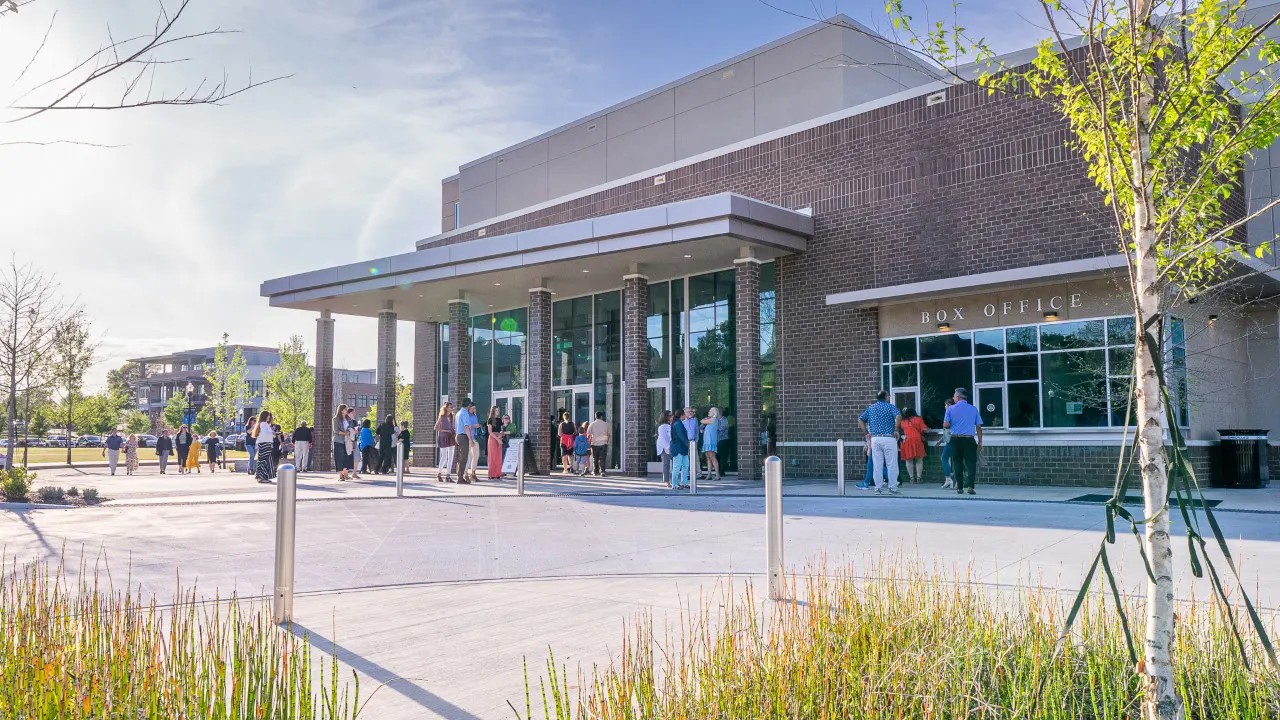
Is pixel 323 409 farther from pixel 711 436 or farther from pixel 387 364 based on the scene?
pixel 711 436

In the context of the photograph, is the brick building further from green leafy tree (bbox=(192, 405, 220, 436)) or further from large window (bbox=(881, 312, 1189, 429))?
green leafy tree (bbox=(192, 405, 220, 436))

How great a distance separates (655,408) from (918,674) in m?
22.8

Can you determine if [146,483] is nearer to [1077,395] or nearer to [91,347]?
[91,347]

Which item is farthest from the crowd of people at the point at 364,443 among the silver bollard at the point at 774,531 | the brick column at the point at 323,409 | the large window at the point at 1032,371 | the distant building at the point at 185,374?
the distant building at the point at 185,374

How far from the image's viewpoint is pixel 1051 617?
14.4 ft

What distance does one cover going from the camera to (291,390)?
64812mm

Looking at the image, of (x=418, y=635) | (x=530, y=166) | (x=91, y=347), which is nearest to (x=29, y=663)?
(x=418, y=635)

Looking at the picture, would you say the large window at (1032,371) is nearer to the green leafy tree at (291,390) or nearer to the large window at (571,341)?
the large window at (571,341)

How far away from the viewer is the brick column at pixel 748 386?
846 inches

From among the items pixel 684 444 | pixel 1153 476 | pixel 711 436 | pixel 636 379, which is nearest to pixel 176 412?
pixel 636 379

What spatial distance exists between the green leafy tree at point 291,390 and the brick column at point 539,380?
135 ft

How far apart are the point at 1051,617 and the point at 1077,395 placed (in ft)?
49.7

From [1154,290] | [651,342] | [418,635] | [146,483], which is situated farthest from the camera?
[651,342]

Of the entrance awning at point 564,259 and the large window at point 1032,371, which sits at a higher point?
the entrance awning at point 564,259
